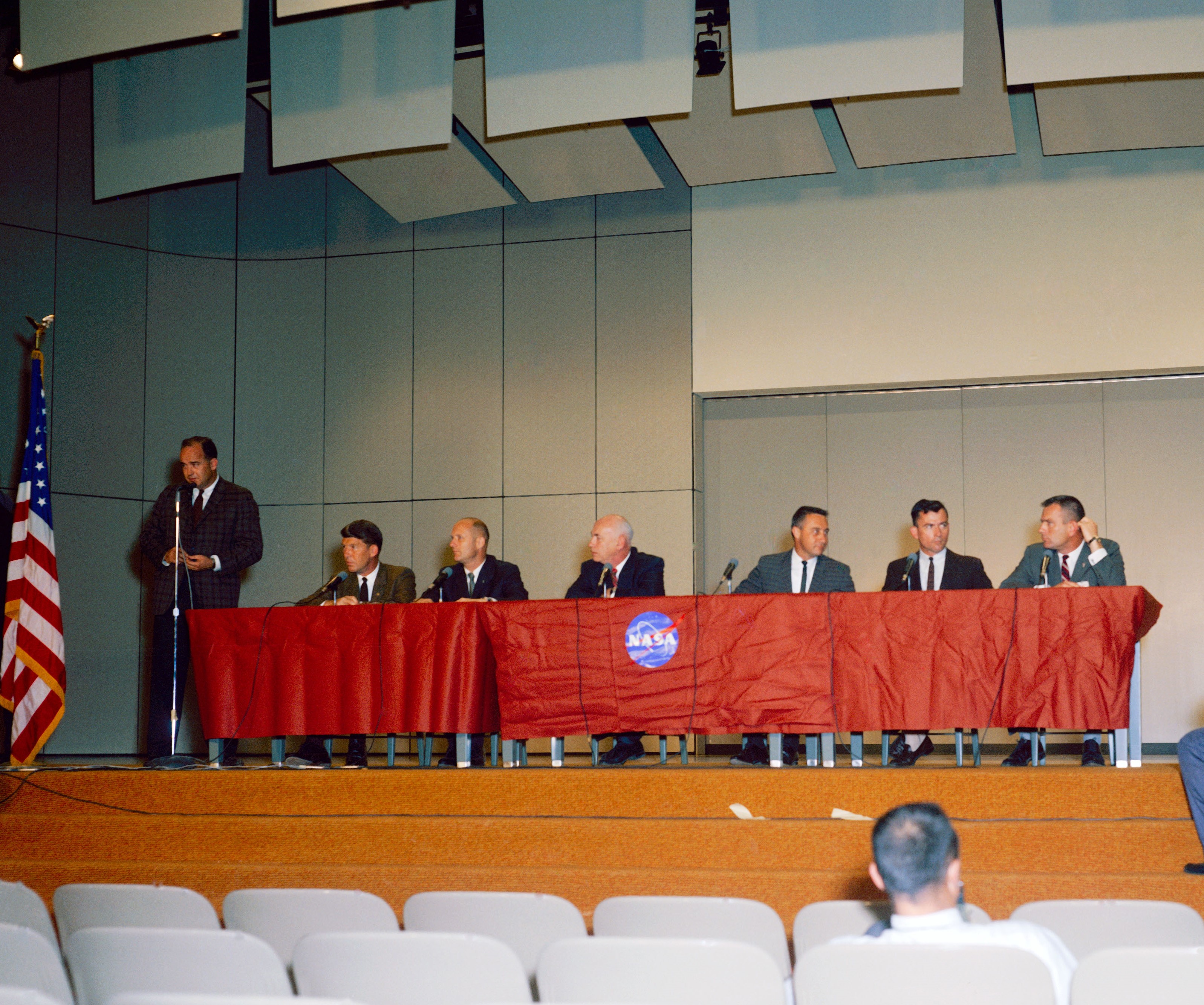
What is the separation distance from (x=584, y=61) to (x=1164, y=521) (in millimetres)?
4809

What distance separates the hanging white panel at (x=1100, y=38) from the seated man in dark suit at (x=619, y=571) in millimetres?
3097

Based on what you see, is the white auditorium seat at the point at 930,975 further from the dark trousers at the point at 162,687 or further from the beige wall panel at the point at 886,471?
the beige wall panel at the point at 886,471

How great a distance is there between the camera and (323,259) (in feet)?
30.2

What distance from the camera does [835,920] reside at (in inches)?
99.4

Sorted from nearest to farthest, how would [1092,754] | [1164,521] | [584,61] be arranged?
[1092,754] < [584,61] < [1164,521]

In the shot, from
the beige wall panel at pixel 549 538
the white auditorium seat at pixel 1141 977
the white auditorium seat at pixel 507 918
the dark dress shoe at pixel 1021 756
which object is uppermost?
the beige wall panel at pixel 549 538

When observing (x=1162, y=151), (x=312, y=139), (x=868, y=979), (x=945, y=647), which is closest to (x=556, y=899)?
(x=868, y=979)

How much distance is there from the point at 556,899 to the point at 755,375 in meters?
6.13

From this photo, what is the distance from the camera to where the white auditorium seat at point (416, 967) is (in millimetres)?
2234

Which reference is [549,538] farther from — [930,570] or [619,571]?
[930,570]

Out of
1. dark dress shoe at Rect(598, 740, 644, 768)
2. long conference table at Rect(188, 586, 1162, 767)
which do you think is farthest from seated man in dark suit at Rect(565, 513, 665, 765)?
long conference table at Rect(188, 586, 1162, 767)

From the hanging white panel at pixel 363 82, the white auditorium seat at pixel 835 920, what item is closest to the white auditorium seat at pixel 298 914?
the white auditorium seat at pixel 835 920

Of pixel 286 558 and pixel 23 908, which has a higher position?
pixel 286 558

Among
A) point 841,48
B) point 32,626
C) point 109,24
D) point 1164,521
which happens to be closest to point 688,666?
point 32,626
